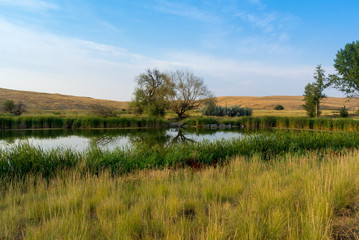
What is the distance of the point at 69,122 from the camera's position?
2558 centimetres

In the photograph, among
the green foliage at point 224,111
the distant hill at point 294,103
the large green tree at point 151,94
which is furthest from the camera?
the distant hill at point 294,103

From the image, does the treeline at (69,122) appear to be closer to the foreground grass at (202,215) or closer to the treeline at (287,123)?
the treeline at (287,123)

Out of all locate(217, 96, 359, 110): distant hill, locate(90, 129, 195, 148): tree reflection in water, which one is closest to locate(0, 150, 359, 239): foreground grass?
locate(90, 129, 195, 148): tree reflection in water

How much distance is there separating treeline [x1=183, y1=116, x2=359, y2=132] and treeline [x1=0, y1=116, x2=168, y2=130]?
24.9 ft

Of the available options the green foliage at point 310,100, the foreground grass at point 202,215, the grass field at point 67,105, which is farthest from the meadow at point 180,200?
the grass field at point 67,105

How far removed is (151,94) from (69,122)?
47.8 feet

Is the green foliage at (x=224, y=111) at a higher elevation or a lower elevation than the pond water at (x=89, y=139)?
higher

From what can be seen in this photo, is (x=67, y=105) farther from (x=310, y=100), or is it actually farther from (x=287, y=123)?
(x=310, y=100)

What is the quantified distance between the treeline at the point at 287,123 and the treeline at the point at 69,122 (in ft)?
24.9

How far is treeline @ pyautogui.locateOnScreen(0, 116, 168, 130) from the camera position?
23359mm

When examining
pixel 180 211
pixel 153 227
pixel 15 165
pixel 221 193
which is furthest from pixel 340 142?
pixel 15 165

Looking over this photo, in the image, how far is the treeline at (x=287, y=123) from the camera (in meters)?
22.3

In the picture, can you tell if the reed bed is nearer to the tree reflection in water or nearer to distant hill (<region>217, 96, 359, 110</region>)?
the tree reflection in water

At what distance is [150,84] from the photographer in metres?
37.6
